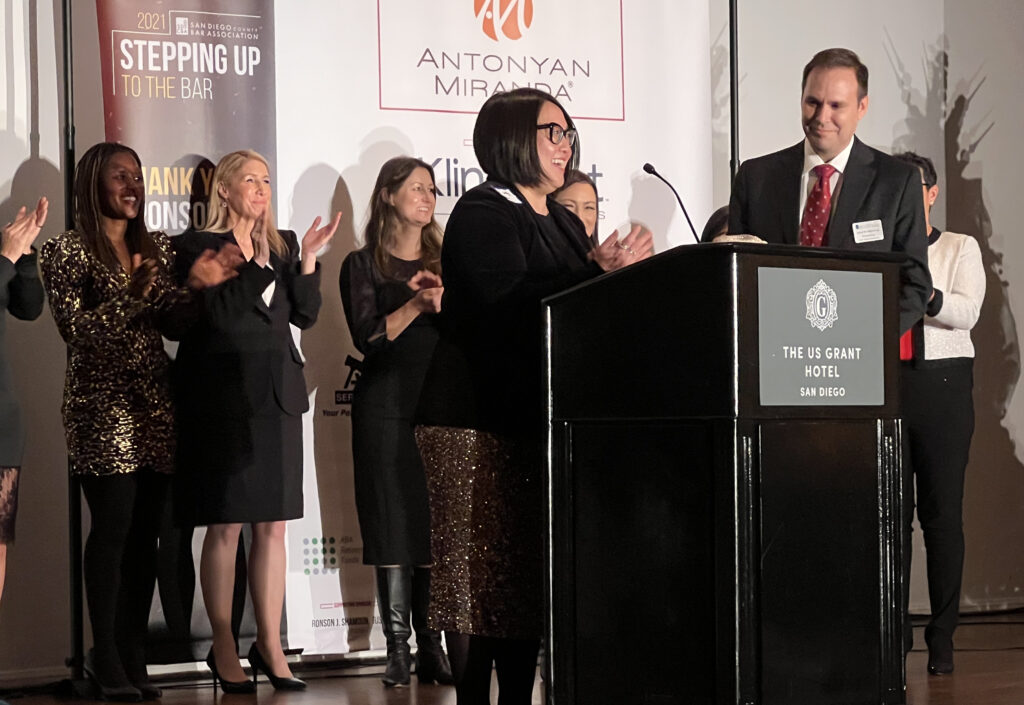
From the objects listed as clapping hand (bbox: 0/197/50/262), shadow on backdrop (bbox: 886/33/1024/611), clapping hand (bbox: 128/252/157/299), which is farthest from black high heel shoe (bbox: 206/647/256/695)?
shadow on backdrop (bbox: 886/33/1024/611)

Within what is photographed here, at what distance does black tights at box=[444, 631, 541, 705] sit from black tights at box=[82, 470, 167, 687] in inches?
74.5

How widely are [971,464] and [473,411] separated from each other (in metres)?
4.54

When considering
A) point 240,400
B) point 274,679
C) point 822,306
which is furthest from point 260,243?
point 822,306

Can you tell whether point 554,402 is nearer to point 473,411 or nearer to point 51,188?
point 473,411

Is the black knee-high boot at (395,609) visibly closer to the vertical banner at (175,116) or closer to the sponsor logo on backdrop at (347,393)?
the vertical banner at (175,116)

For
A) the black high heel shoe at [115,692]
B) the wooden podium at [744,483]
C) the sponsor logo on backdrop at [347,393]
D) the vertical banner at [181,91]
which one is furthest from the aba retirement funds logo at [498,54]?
the wooden podium at [744,483]

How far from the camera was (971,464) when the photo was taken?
21.3ft

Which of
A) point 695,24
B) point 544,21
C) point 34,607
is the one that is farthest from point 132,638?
point 695,24

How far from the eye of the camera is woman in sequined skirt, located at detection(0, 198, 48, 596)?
4.05 meters

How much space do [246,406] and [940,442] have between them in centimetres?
251

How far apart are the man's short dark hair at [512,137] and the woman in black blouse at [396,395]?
183 cm

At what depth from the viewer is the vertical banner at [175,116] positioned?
462 cm

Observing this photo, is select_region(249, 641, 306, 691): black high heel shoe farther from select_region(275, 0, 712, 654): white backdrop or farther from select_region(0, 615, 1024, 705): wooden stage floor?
select_region(275, 0, 712, 654): white backdrop

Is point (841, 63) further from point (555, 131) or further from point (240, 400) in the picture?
point (240, 400)
